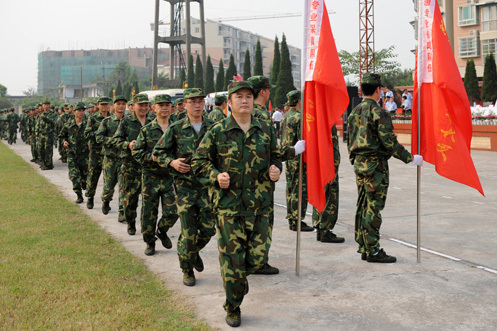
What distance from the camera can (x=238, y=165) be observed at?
17.2 feet

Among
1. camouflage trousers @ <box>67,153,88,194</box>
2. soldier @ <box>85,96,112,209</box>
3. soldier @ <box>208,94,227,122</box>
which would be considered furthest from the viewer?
camouflage trousers @ <box>67,153,88,194</box>

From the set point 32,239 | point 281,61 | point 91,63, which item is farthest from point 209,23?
point 32,239

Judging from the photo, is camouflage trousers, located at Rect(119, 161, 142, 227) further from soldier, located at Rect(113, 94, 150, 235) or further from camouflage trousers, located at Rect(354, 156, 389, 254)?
camouflage trousers, located at Rect(354, 156, 389, 254)

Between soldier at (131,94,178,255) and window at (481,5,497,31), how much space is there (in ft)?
162

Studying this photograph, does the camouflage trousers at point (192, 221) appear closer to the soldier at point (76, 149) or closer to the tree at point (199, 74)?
the soldier at point (76, 149)

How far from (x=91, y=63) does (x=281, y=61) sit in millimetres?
145697

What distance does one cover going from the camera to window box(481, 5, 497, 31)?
168 feet

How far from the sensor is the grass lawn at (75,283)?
17.3ft

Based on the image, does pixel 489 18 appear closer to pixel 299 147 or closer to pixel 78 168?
pixel 78 168

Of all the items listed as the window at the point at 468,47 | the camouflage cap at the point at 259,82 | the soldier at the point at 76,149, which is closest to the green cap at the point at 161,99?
the camouflage cap at the point at 259,82

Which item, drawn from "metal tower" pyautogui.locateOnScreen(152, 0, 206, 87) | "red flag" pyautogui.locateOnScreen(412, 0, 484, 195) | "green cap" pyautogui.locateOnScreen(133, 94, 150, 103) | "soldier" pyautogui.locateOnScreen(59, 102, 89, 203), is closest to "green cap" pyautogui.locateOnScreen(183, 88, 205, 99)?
"green cap" pyautogui.locateOnScreen(133, 94, 150, 103)

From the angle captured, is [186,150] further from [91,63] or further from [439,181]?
[91,63]

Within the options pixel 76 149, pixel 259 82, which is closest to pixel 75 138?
pixel 76 149

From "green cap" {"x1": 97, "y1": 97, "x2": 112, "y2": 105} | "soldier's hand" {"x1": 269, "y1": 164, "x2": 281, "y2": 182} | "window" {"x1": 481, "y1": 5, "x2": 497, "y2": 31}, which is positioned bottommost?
"soldier's hand" {"x1": 269, "y1": 164, "x2": 281, "y2": 182}
